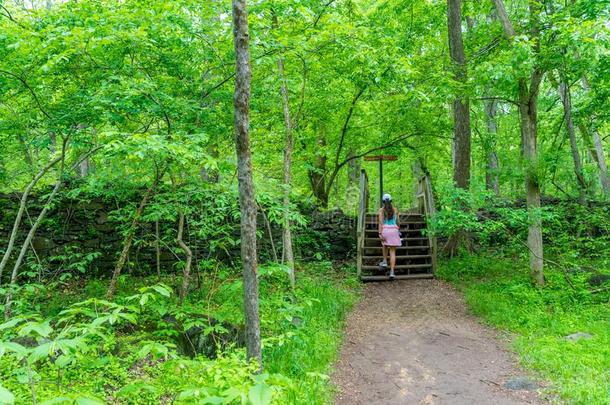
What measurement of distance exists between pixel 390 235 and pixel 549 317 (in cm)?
339

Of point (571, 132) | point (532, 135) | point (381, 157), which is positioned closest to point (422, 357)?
point (532, 135)

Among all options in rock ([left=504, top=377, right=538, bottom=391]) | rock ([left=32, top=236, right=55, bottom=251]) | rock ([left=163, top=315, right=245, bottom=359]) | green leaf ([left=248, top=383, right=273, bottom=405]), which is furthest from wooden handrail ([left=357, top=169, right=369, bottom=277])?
green leaf ([left=248, top=383, right=273, bottom=405])

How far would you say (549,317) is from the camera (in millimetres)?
5926

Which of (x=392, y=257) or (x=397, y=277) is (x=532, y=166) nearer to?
(x=392, y=257)

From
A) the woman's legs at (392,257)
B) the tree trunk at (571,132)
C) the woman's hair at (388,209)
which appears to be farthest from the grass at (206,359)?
the tree trunk at (571,132)

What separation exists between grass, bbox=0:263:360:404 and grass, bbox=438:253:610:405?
2.24 m

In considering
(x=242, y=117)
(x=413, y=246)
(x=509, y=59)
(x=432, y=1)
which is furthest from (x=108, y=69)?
(x=432, y=1)

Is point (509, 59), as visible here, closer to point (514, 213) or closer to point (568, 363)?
point (514, 213)

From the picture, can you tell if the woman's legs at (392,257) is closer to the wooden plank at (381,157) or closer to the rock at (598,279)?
the wooden plank at (381,157)

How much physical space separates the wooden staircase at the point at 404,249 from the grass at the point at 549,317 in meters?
0.49

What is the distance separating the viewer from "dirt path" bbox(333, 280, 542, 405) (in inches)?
164

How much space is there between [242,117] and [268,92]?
3614 mm

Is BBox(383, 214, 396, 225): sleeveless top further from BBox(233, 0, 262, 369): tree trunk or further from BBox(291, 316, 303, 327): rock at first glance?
BBox(233, 0, 262, 369): tree trunk

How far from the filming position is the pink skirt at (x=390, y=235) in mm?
8648
